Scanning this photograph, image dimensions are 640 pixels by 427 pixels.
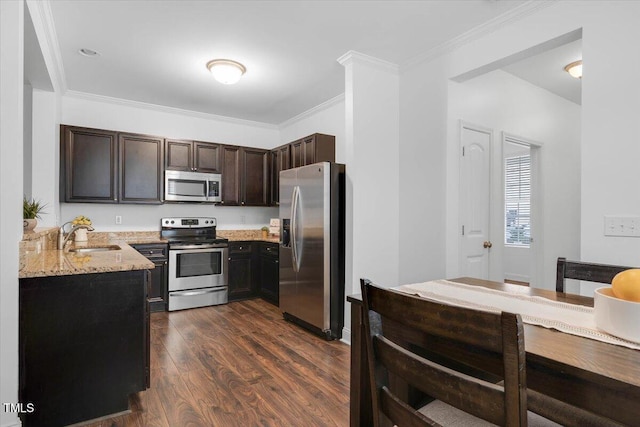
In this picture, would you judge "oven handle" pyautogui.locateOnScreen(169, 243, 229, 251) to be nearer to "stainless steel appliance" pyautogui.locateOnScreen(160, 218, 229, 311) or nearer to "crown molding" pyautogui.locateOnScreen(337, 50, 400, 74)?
"stainless steel appliance" pyautogui.locateOnScreen(160, 218, 229, 311)

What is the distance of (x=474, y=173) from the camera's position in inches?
133

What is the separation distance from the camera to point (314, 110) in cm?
488

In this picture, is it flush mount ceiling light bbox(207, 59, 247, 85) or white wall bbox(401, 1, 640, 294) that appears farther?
flush mount ceiling light bbox(207, 59, 247, 85)

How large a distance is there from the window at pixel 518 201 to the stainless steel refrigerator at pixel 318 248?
430 centimetres

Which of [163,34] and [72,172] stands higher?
[163,34]

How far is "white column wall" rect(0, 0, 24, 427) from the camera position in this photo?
1.69 m

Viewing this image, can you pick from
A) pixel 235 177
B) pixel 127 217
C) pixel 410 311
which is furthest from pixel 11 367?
pixel 235 177

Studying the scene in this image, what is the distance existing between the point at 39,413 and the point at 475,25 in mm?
3863

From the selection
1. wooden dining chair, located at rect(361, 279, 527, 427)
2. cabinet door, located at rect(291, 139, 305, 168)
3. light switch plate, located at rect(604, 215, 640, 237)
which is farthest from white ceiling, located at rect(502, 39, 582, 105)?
wooden dining chair, located at rect(361, 279, 527, 427)

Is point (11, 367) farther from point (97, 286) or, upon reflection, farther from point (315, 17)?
point (315, 17)

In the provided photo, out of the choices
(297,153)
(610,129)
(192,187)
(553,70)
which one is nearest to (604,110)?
(610,129)

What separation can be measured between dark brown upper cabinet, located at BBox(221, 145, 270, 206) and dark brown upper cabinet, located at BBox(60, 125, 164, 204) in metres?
0.88

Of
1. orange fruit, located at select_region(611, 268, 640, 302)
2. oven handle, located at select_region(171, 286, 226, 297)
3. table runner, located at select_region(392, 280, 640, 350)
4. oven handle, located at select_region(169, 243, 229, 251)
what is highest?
orange fruit, located at select_region(611, 268, 640, 302)

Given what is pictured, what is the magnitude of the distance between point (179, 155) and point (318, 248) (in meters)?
2.53
